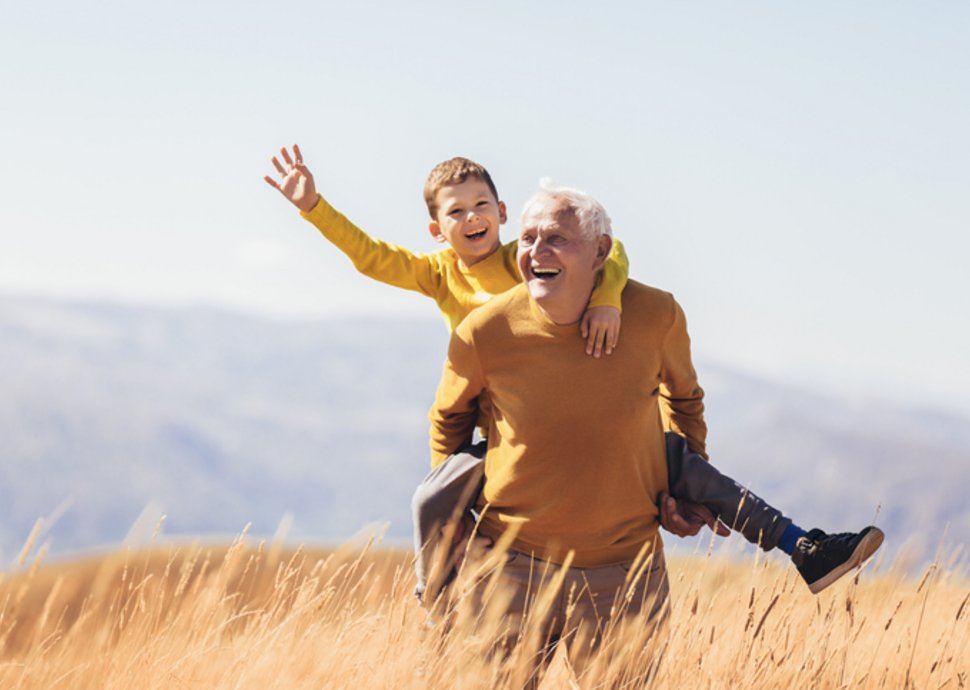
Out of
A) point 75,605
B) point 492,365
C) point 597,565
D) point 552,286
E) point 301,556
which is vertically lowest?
point 75,605

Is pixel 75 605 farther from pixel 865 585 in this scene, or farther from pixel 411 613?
pixel 865 585

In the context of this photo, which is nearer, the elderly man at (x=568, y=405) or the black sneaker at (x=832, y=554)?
the elderly man at (x=568, y=405)

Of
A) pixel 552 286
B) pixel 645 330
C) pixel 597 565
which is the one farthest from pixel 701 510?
pixel 552 286

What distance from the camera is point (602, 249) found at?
11.5 feet

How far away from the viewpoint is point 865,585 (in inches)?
326

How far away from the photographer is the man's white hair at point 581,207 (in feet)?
11.3

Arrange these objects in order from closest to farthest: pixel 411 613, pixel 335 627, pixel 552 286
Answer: pixel 552 286
pixel 411 613
pixel 335 627

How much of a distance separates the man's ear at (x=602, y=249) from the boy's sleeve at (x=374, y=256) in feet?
3.94

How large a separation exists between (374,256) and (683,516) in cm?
163

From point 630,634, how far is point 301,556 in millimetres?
1203

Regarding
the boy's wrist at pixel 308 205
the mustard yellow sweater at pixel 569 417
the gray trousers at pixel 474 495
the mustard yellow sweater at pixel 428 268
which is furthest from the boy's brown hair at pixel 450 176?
the gray trousers at pixel 474 495

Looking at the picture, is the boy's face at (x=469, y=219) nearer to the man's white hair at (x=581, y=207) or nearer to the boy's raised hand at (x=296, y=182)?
the boy's raised hand at (x=296, y=182)

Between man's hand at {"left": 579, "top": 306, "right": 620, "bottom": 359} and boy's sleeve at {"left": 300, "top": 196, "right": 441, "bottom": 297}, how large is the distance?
1.25 m

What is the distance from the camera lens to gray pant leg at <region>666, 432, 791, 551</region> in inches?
146
